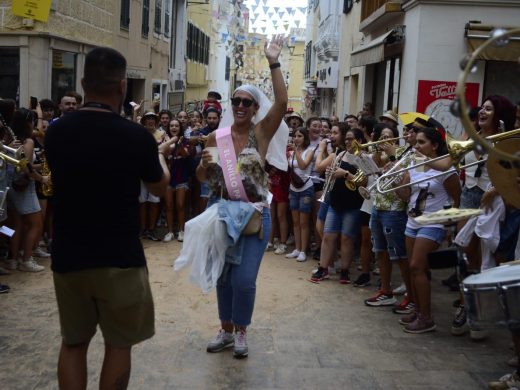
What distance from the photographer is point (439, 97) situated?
1095 cm

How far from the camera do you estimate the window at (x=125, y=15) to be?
675 inches

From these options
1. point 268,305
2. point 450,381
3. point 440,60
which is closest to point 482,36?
point 440,60

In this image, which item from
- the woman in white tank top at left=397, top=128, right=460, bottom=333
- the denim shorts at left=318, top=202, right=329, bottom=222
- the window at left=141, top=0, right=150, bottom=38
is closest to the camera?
the woman in white tank top at left=397, top=128, right=460, bottom=333

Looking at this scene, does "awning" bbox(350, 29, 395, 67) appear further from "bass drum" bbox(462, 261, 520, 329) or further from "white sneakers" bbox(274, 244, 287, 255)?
"bass drum" bbox(462, 261, 520, 329)

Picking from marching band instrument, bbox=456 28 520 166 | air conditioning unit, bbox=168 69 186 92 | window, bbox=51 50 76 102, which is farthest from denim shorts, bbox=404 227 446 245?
air conditioning unit, bbox=168 69 186 92

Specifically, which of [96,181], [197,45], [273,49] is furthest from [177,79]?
[96,181]

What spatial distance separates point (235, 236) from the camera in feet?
14.6

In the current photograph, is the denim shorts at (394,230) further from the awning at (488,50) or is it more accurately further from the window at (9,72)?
the window at (9,72)

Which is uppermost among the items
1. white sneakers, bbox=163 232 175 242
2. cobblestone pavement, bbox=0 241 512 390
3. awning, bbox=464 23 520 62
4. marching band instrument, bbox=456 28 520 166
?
awning, bbox=464 23 520 62

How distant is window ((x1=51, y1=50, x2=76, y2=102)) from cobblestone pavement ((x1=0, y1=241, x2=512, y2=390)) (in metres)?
6.71

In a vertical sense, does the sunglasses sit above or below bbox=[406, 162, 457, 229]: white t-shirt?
above

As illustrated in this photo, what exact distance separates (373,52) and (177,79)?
15.2 meters

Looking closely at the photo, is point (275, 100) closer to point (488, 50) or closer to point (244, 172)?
point (244, 172)

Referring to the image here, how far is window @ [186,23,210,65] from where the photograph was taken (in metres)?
30.0
